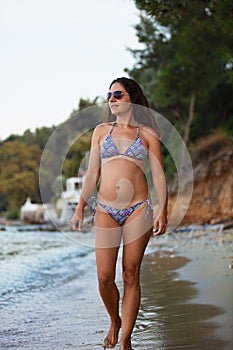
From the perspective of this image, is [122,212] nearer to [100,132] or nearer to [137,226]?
[137,226]

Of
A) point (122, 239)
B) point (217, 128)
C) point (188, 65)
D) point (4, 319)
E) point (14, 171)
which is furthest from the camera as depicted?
point (14, 171)

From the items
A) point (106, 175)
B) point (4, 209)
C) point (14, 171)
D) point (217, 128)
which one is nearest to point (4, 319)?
point (106, 175)

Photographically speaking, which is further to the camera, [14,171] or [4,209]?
[4,209]

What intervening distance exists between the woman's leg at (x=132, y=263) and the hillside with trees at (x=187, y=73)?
4.66ft

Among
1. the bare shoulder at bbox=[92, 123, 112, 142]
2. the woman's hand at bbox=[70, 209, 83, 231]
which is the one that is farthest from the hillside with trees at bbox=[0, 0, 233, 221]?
the woman's hand at bbox=[70, 209, 83, 231]

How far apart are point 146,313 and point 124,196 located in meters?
1.67

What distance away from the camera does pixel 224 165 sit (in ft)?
71.6

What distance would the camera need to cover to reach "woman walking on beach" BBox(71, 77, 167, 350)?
3.72 meters

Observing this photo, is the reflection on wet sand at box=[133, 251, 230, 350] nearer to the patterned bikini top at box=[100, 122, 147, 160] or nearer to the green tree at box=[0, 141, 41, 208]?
the patterned bikini top at box=[100, 122, 147, 160]

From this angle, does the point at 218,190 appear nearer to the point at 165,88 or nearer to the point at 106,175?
the point at 165,88

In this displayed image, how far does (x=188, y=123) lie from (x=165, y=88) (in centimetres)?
942

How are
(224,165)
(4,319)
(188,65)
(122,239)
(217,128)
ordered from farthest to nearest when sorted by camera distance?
(217,128)
(224,165)
(188,65)
(4,319)
(122,239)

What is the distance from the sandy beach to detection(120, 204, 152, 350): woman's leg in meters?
0.25

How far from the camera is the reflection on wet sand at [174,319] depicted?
378 centimetres
